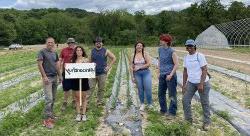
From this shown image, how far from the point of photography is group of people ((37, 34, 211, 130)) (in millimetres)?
8148

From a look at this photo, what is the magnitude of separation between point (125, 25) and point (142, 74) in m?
82.7

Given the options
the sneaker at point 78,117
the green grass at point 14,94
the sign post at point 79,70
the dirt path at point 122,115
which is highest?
the sign post at point 79,70

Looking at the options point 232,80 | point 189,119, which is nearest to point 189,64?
point 189,119

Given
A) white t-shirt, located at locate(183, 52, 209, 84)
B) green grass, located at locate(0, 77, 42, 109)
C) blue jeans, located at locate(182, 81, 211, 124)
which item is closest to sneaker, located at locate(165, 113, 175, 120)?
blue jeans, located at locate(182, 81, 211, 124)

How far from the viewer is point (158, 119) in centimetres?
911

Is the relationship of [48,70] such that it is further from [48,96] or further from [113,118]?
[113,118]

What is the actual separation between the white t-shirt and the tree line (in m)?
69.6

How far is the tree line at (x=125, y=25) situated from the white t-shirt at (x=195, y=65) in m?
69.6

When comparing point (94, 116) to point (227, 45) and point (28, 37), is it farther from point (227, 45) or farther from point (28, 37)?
point (28, 37)

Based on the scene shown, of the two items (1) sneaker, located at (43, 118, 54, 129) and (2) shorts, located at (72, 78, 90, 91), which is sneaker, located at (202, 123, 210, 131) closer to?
(2) shorts, located at (72, 78, 90, 91)

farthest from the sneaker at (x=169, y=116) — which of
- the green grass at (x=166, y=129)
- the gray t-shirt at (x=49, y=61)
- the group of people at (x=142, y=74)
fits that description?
the gray t-shirt at (x=49, y=61)

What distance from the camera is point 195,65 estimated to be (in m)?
8.09

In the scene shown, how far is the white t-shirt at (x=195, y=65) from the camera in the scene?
805 cm

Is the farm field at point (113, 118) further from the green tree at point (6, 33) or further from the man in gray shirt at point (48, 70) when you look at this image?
the green tree at point (6, 33)
